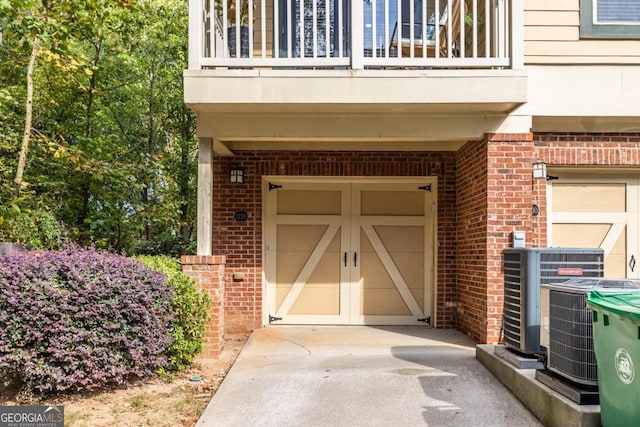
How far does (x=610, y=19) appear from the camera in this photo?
239 inches

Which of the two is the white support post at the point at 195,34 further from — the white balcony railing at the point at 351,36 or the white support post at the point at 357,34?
the white support post at the point at 357,34

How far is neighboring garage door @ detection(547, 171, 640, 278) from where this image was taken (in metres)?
6.45

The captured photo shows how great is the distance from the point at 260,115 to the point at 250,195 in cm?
151

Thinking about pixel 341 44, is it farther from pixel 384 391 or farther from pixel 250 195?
pixel 384 391

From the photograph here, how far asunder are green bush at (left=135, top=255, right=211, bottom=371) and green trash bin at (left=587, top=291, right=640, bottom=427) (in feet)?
12.0

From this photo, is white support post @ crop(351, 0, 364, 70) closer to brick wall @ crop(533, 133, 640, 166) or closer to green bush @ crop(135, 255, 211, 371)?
brick wall @ crop(533, 133, 640, 166)

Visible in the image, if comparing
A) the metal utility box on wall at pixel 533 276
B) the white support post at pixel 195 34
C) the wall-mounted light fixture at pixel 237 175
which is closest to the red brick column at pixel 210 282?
the wall-mounted light fixture at pixel 237 175

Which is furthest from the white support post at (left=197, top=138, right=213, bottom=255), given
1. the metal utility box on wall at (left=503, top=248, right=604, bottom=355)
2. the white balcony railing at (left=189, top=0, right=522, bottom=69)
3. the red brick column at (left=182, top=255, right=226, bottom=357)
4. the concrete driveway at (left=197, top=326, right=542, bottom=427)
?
the metal utility box on wall at (left=503, top=248, right=604, bottom=355)

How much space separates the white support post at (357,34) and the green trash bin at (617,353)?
3279 mm

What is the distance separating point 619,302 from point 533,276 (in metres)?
1.38

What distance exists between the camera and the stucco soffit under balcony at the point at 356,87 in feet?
18.2

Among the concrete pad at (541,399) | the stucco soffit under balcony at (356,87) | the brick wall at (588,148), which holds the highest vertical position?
the stucco soffit under balcony at (356,87)

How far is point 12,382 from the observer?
4.83 metres

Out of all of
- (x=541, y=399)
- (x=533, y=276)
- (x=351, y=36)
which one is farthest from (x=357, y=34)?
(x=541, y=399)
